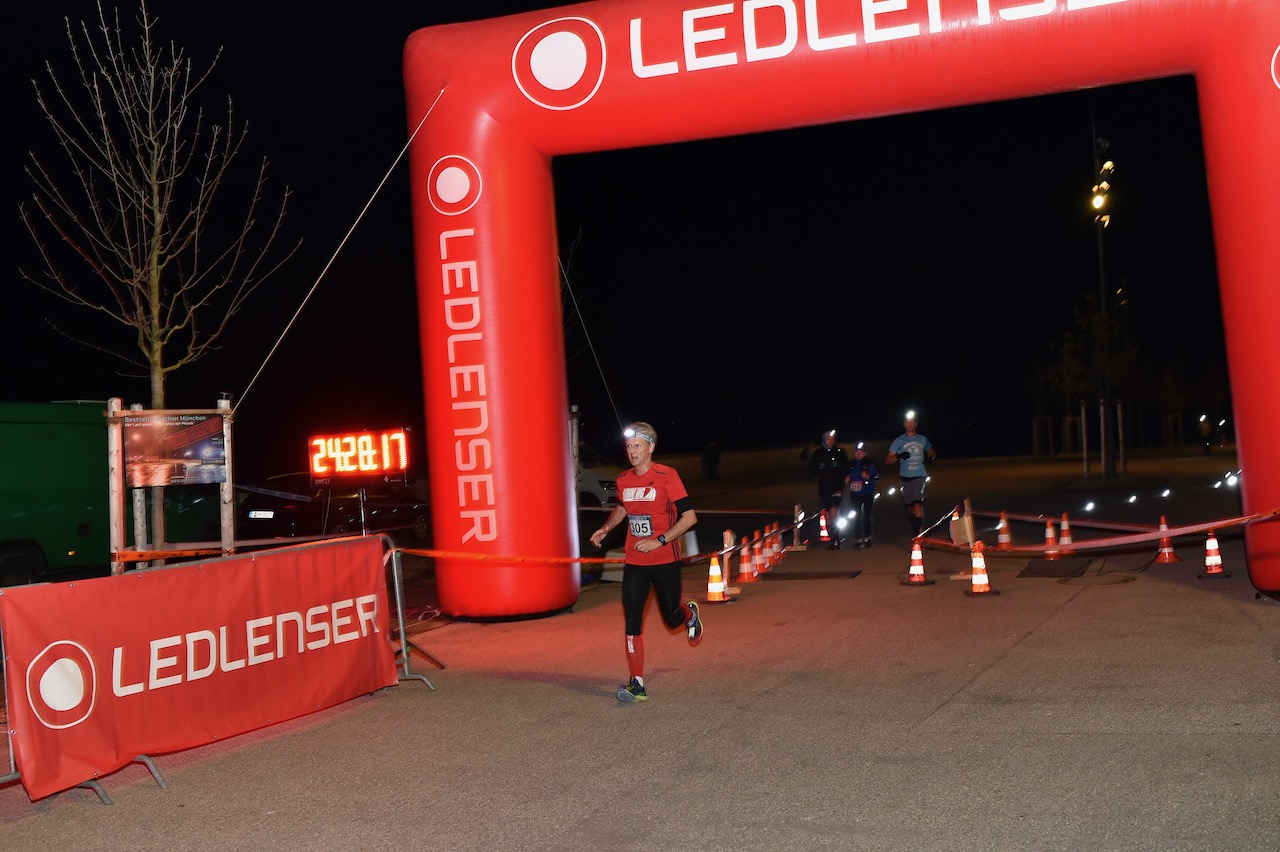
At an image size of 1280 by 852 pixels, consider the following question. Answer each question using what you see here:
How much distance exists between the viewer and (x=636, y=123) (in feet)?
36.4

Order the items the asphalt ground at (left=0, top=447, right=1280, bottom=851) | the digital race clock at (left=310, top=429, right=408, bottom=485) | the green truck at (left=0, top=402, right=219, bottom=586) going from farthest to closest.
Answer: the digital race clock at (left=310, top=429, right=408, bottom=485), the green truck at (left=0, top=402, right=219, bottom=586), the asphalt ground at (left=0, top=447, right=1280, bottom=851)

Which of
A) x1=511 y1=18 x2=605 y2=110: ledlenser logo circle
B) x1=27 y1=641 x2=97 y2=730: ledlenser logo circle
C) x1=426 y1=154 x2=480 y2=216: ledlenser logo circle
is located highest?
x1=511 y1=18 x2=605 y2=110: ledlenser logo circle

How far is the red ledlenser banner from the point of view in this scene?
5980 mm

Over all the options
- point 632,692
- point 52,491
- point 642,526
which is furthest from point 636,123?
point 52,491

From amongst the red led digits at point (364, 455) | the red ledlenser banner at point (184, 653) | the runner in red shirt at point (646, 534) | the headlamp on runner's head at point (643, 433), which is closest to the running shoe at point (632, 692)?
the runner in red shirt at point (646, 534)

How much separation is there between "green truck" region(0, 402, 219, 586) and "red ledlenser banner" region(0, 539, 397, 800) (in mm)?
6339

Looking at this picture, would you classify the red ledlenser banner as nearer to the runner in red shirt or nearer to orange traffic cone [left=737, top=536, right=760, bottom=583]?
the runner in red shirt

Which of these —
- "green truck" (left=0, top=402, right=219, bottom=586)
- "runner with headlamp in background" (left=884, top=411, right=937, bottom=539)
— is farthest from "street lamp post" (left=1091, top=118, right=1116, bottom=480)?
"green truck" (left=0, top=402, right=219, bottom=586)

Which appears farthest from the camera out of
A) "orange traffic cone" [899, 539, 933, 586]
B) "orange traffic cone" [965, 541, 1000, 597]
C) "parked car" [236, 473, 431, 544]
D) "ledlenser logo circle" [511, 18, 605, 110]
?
"parked car" [236, 473, 431, 544]

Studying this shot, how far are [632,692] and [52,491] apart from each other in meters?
8.75

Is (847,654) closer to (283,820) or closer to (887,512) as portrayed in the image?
(283,820)

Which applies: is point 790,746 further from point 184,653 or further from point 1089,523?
point 1089,523

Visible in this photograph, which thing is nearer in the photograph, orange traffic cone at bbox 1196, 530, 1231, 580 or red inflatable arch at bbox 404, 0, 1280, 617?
red inflatable arch at bbox 404, 0, 1280, 617

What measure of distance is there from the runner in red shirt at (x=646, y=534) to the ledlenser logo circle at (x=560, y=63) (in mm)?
4421
